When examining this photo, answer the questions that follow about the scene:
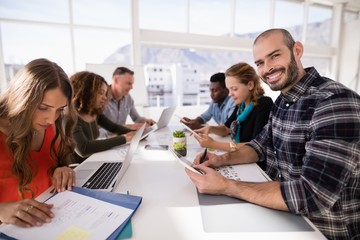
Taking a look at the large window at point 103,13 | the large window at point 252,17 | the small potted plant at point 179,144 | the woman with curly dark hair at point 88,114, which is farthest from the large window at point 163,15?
the small potted plant at point 179,144

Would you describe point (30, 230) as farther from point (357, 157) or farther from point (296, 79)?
point (296, 79)

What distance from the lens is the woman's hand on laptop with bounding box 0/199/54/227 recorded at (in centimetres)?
65

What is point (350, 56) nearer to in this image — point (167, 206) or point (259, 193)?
point (259, 193)

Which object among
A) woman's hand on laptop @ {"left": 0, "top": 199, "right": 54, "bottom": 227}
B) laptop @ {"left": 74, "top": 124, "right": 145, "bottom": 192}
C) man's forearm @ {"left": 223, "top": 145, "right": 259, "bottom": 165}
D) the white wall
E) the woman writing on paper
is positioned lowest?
laptop @ {"left": 74, "top": 124, "right": 145, "bottom": 192}

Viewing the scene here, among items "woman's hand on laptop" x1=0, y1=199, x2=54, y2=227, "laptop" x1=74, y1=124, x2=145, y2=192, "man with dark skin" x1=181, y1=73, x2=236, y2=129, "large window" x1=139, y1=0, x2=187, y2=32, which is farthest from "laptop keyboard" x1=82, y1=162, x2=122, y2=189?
"large window" x1=139, y1=0, x2=187, y2=32

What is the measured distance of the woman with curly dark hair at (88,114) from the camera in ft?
4.86

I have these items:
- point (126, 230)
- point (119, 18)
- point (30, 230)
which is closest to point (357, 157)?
point (126, 230)

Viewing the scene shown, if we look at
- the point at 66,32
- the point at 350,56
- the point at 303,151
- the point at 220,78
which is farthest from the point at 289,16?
the point at 303,151

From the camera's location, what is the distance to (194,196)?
2.80 feet

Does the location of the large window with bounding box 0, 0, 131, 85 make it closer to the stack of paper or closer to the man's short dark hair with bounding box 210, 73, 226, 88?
the man's short dark hair with bounding box 210, 73, 226, 88

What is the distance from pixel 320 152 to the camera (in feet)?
2.44

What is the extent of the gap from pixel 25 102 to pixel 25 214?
0.43 metres

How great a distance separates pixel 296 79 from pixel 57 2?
14.2ft

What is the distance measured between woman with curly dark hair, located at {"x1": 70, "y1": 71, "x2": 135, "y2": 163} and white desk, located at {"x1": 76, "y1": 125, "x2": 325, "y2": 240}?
Answer: 1.15 feet
